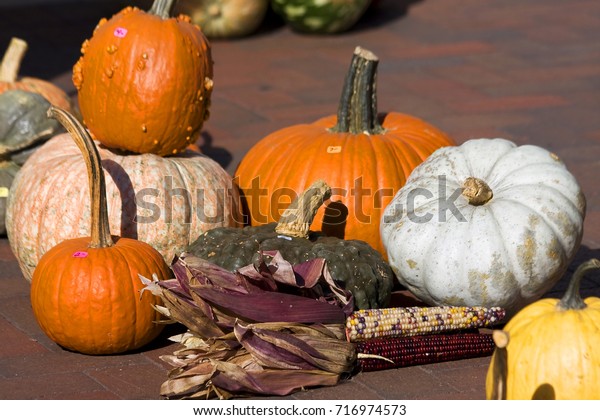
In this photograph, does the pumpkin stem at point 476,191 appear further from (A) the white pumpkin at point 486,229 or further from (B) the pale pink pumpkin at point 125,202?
(B) the pale pink pumpkin at point 125,202

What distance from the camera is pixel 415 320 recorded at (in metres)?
4.11

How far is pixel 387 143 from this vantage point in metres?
5.01

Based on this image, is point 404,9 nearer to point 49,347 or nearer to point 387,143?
point 387,143

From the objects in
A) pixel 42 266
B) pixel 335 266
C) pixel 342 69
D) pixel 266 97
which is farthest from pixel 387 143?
pixel 342 69

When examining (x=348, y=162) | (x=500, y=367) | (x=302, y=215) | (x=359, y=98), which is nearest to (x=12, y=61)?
(x=359, y=98)

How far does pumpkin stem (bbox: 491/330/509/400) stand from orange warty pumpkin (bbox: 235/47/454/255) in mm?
1695

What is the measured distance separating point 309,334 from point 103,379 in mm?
779

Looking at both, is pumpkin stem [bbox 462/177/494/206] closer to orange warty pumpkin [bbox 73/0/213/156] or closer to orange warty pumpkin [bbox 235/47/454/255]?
orange warty pumpkin [bbox 235/47/454/255]

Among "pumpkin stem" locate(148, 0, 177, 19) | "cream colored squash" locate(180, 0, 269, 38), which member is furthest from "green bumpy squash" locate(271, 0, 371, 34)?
"pumpkin stem" locate(148, 0, 177, 19)

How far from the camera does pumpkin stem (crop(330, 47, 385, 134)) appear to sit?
511cm

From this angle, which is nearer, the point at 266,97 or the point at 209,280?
the point at 209,280

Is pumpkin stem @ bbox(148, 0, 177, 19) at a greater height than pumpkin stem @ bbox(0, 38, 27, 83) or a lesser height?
greater

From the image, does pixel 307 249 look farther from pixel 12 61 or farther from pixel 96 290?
pixel 12 61

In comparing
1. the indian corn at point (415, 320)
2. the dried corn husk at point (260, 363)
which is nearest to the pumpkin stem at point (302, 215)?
the indian corn at point (415, 320)
